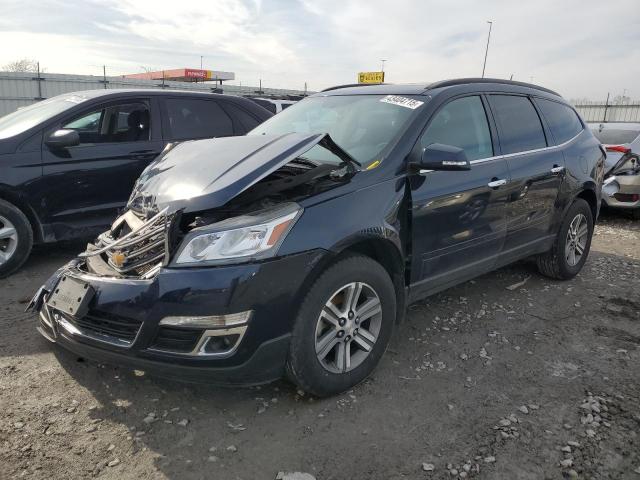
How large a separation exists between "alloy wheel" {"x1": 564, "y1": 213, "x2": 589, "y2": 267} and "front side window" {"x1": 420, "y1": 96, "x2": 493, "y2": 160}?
1644 mm

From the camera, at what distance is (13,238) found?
14.8ft

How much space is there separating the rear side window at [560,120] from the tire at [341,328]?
2.65 metres

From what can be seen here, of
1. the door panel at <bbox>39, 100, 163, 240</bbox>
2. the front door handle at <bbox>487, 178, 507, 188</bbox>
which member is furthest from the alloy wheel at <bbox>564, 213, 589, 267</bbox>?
the door panel at <bbox>39, 100, 163, 240</bbox>

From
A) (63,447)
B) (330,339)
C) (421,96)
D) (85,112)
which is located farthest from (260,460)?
(85,112)

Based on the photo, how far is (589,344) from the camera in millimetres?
3613

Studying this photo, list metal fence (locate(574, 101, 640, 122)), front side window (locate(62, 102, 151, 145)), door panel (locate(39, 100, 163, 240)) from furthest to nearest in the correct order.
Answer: metal fence (locate(574, 101, 640, 122)) < front side window (locate(62, 102, 151, 145)) < door panel (locate(39, 100, 163, 240))

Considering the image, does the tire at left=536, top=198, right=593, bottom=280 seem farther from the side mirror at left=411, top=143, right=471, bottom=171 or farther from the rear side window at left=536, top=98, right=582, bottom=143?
the side mirror at left=411, top=143, right=471, bottom=171

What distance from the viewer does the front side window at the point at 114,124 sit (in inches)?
197

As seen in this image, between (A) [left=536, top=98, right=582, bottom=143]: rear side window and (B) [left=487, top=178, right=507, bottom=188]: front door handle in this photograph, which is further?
(A) [left=536, top=98, right=582, bottom=143]: rear side window

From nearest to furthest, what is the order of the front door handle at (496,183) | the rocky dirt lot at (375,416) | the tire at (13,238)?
the rocky dirt lot at (375,416)
the front door handle at (496,183)
the tire at (13,238)

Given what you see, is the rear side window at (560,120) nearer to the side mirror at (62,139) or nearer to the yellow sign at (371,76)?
the side mirror at (62,139)

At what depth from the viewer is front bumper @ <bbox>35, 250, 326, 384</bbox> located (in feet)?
7.73

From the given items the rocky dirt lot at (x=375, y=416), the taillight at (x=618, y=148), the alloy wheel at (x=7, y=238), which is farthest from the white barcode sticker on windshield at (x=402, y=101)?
the taillight at (x=618, y=148)

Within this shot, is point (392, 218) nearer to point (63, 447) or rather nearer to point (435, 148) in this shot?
point (435, 148)
